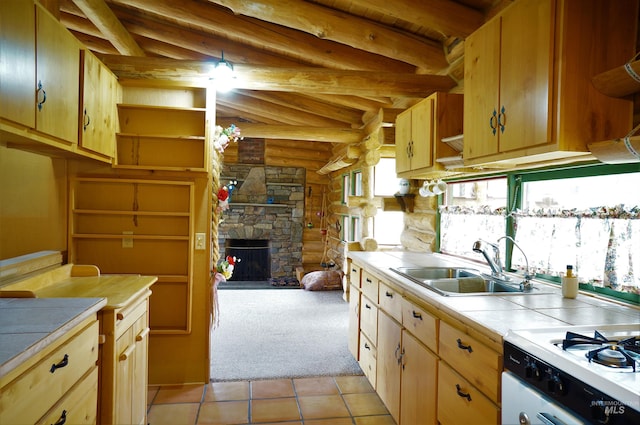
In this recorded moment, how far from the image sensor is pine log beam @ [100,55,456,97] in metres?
2.98

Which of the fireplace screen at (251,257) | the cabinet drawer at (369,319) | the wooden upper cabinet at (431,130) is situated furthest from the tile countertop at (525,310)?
the fireplace screen at (251,257)

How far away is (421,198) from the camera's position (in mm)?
4070

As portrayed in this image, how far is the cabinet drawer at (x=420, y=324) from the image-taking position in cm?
193

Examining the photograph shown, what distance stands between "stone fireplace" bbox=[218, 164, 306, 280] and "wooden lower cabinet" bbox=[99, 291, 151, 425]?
219 inches

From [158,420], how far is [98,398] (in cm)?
89

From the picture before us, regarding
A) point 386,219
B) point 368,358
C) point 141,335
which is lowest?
point 368,358

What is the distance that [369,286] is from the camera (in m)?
3.03

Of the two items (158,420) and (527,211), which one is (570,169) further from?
(158,420)

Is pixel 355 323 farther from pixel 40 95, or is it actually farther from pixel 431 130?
pixel 40 95

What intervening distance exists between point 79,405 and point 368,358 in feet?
6.60

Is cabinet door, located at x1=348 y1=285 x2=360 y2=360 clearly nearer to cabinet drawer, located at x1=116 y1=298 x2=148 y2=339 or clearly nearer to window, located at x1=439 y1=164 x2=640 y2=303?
window, located at x1=439 y1=164 x2=640 y2=303

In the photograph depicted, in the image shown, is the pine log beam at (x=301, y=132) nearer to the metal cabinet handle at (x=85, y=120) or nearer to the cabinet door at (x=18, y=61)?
the metal cabinet handle at (x=85, y=120)

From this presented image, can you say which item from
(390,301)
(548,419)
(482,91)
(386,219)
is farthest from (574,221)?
(386,219)

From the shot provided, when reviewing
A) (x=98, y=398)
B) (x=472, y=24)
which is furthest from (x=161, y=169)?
(x=472, y=24)
